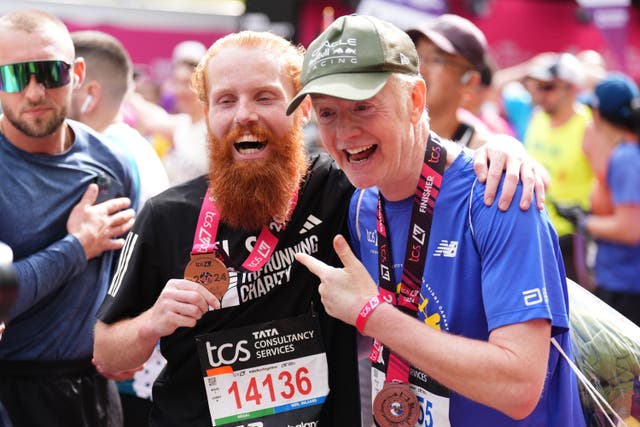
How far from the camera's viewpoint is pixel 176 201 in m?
2.96

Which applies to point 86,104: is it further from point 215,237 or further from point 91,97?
point 215,237

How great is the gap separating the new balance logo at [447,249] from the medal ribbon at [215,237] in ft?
2.11

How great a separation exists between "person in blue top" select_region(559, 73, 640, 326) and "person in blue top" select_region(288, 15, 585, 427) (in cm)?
366

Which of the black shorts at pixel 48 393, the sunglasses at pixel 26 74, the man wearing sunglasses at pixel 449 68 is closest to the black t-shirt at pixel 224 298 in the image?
the black shorts at pixel 48 393

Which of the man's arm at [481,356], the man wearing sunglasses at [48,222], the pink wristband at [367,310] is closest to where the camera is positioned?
the man's arm at [481,356]

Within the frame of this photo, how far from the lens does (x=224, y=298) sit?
9.41 ft

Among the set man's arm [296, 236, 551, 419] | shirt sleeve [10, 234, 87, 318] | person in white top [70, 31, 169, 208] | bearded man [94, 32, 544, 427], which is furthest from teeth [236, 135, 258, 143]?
Answer: person in white top [70, 31, 169, 208]

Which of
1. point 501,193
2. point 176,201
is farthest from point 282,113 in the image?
point 501,193

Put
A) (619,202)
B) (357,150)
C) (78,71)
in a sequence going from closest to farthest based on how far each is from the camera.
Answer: (357,150) < (78,71) < (619,202)

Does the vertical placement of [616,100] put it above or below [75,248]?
above

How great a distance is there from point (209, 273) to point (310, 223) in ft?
1.56

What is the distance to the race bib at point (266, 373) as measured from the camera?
9.34 ft

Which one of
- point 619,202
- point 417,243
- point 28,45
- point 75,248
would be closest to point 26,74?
point 28,45

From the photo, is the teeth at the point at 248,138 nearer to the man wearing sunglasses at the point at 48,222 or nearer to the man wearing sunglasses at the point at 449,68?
the man wearing sunglasses at the point at 48,222
